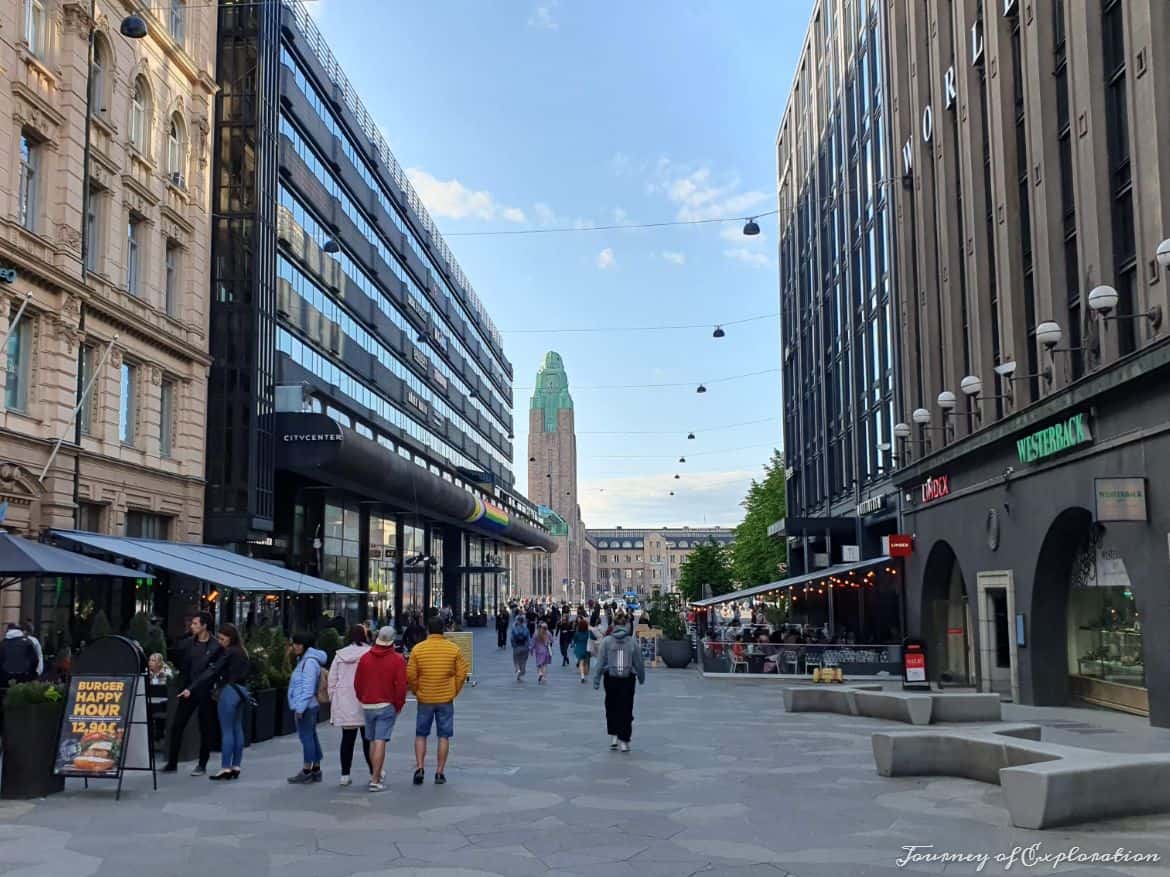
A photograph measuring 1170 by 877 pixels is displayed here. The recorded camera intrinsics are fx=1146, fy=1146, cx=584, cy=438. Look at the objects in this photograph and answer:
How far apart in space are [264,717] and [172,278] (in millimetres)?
17811

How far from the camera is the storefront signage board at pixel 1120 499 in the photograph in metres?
16.6

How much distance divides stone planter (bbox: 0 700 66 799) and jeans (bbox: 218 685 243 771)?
170 centimetres

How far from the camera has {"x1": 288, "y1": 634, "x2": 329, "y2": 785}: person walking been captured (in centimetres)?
1228


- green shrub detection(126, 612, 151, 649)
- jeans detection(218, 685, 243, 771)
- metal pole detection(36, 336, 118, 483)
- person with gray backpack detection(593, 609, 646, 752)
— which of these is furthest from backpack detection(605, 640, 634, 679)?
metal pole detection(36, 336, 118, 483)

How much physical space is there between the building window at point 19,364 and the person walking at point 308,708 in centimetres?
1309

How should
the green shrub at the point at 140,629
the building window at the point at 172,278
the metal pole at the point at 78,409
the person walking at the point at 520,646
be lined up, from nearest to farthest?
1. the green shrub at the point at 140,629
2. the metal pole at the point at 78,409
3. the person walking at the point at 520,646
4. the building window at the point at 172,278

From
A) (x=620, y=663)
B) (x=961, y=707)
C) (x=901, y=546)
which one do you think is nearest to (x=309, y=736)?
(x=620, y=663)

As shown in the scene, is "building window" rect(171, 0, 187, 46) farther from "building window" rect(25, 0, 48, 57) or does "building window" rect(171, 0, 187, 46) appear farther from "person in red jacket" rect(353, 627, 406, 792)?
"person in red jacket" rect(353, 627, 406, 792)

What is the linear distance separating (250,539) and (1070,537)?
21756mm

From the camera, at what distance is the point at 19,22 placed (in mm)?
22641

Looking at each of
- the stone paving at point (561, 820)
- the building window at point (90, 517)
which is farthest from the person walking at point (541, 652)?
the stone paving at point (561, 820)

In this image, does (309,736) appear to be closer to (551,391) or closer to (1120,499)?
(1120,499)

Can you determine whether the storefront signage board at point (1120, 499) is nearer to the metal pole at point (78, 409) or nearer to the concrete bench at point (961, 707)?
the concrete bench at point (961, 707)

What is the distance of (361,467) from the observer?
3862 cm
